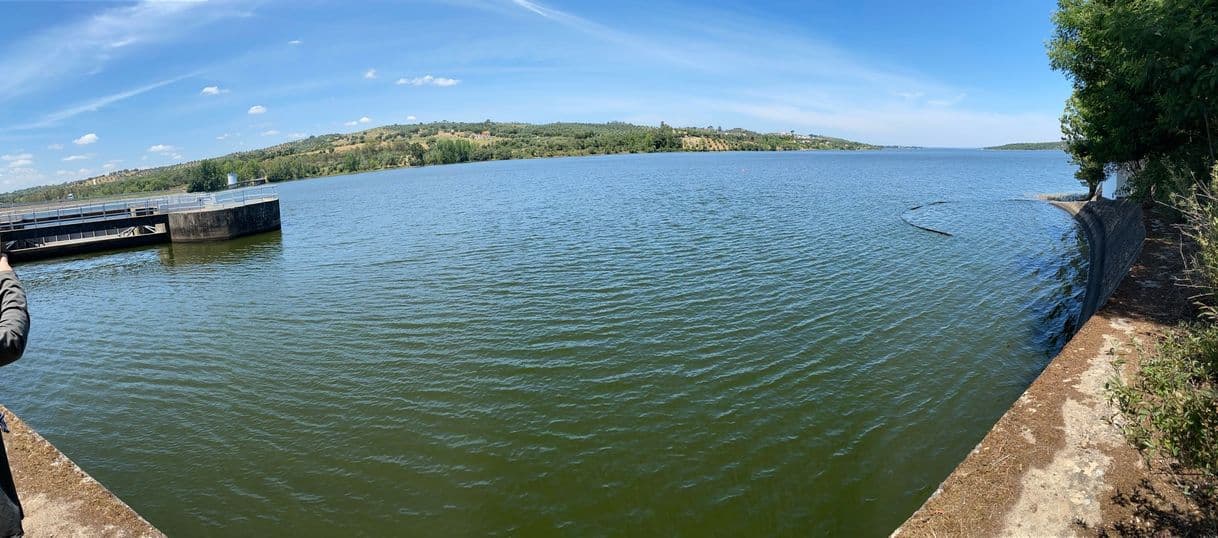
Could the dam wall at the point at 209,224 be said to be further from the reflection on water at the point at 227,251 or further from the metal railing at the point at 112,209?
the metal railing at the point at 112,209

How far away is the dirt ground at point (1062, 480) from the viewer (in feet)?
20.6

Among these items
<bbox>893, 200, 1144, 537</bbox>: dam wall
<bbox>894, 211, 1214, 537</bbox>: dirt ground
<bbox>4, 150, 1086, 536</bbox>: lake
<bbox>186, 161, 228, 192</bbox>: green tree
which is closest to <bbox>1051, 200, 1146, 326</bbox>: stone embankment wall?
<bbox>4, 150, 1086, 536</bbox>: lake

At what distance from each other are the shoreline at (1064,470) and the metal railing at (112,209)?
4085 cm

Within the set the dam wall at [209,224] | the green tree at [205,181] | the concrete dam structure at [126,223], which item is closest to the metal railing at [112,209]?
the concrete dam structure at [126,223]

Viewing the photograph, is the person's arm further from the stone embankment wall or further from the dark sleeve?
the stone embankment wall

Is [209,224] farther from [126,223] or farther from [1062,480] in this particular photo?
[1062,480]

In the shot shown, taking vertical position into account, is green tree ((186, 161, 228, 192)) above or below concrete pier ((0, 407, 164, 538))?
above

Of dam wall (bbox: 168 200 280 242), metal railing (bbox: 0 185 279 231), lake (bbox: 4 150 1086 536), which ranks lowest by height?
lake (bbox: 4 150 1086 536)

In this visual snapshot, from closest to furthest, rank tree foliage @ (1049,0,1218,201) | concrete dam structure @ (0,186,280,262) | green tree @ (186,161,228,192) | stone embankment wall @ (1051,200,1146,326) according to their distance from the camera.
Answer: tree foliage @ (1049,0,1218,201), stone embankment wall @ (1051,200,1146,326), concrete dam structure @ (0,186,280,262), green tree @ (186,161,228,192)

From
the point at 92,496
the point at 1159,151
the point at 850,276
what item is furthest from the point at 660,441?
the point at 1159,151

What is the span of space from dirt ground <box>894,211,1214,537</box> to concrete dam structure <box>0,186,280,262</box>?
3934cm

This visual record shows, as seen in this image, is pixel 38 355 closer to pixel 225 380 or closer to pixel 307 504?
pixel 225 380

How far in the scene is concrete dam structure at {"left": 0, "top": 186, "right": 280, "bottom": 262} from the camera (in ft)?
104

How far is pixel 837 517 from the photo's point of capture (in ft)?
26.3
